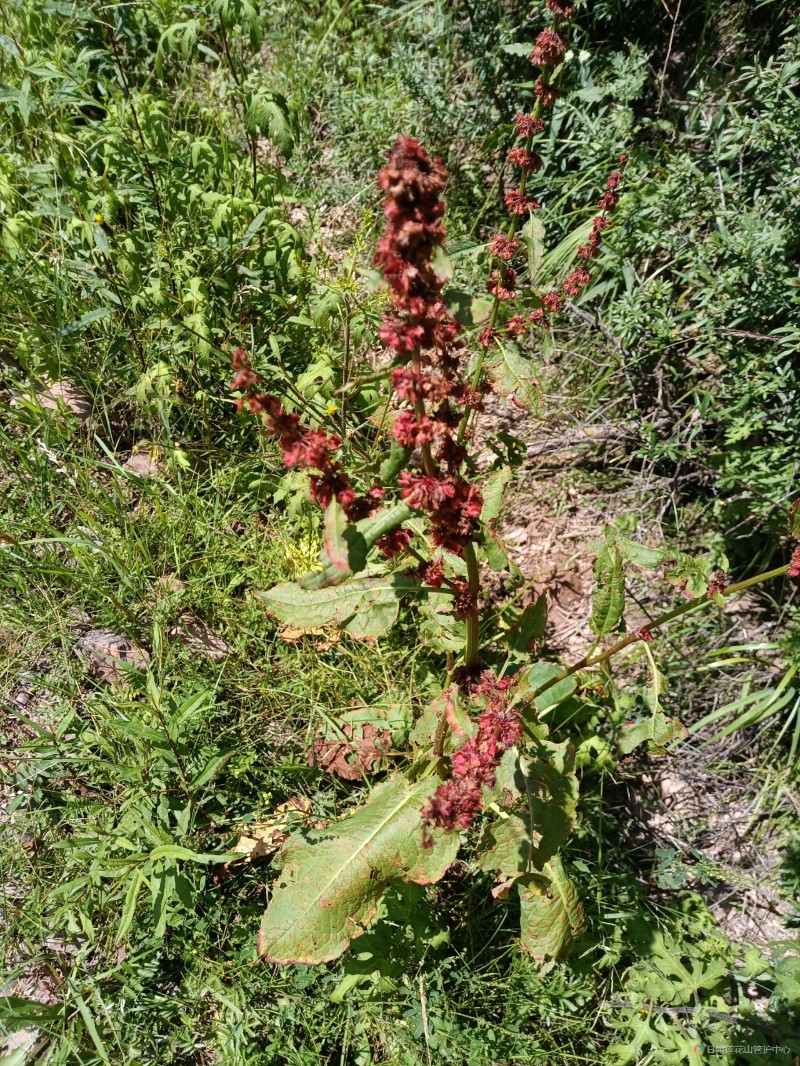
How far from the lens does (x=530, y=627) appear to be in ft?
8.70

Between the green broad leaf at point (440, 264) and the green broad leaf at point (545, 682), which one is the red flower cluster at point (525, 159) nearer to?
the green broad leaf at point (440, 264)

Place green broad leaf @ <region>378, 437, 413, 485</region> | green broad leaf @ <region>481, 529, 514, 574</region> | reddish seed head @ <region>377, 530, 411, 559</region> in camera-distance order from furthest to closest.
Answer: green broad leaf @ <region>481, 529, 514, 574</region>
reddish seed head @ <region>377, 530, 411, 559</region>
green broad leaf @ <region>378, 437, 413, 485</region>

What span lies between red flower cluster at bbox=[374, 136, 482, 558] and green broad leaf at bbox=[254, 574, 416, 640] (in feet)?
1.09

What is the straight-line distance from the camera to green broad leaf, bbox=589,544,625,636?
227 centimetres

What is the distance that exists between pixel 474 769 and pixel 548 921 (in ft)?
2.39

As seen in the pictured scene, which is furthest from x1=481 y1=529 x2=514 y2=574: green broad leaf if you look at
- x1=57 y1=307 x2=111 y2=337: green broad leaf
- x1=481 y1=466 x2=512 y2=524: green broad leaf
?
x1=57 y1=307 x2=111 y2=337: green broad leaf

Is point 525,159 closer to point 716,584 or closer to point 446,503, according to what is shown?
point 446,503

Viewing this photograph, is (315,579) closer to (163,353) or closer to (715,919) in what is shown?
(163,353)

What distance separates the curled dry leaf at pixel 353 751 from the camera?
9.31 feet

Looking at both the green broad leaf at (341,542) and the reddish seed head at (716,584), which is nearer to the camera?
the green broad leaf at (341,542)

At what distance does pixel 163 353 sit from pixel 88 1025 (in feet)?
8.35

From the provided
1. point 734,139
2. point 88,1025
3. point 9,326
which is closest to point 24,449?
point 9,326

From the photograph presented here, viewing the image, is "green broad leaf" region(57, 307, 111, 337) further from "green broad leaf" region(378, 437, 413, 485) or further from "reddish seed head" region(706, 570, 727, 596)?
"reddish seed head" region(706, 570, 727, 596)

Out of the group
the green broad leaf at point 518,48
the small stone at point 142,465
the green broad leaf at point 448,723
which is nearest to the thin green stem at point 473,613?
the green broad leaf at point 448,723
